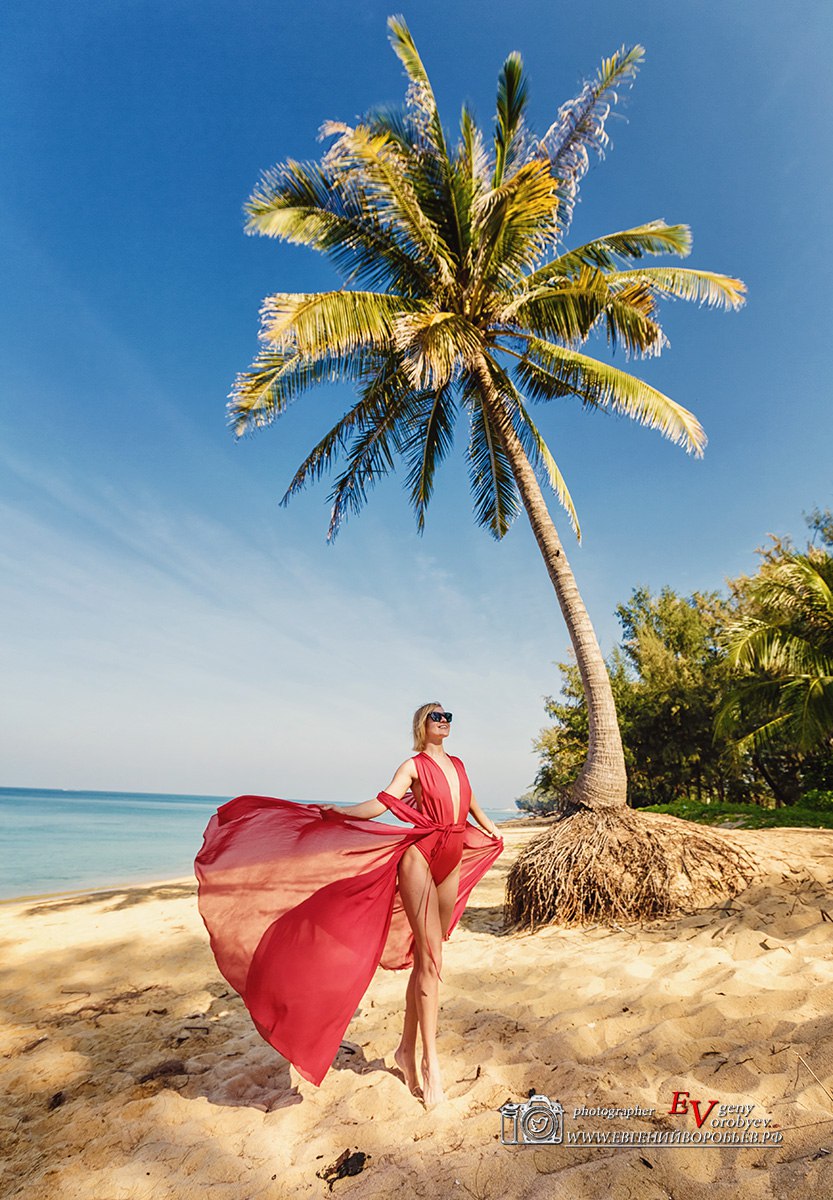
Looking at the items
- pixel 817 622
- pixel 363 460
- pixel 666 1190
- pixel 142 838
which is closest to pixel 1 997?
pixel 666 1190

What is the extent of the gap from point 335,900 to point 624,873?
3699 mm

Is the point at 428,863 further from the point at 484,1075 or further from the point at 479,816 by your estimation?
the point at 484,1075

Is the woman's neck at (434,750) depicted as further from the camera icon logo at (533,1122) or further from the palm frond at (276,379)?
the palm frond at (276,379)

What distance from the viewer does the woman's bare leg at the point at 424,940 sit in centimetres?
289

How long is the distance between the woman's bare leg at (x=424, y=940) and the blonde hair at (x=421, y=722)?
57cm

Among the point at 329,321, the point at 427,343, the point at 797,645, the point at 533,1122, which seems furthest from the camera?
the point at 797,645

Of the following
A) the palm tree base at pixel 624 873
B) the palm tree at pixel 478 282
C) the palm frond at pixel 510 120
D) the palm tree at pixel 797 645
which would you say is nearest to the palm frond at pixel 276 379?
the palm tree at pixel 478 282

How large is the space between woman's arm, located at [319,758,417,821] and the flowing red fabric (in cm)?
5

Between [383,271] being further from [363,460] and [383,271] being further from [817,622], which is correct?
[817,622]

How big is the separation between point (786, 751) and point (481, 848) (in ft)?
75.9

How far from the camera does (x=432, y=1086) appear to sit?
2.74m

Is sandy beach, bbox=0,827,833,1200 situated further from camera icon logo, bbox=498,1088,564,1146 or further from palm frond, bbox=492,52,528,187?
palm frond, bbox=492,52,528,187

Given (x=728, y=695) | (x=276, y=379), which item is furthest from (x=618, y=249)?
(x=728, y=695)

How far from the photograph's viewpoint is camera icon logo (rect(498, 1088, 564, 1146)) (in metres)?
2.30
